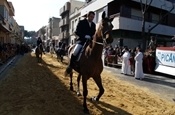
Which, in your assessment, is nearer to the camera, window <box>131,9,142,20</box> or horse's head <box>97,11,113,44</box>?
horse's head <box>97,11,113,44</box>

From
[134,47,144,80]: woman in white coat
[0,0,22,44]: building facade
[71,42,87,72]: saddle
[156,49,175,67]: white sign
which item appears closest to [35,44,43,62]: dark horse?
[0,0,22,44]: building facade

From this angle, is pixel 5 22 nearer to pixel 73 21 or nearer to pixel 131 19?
pixel 73 21

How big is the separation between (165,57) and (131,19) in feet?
55.1

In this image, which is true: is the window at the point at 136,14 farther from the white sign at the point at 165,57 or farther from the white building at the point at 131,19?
the white sign at the point at 165,57

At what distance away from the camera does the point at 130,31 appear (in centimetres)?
3466

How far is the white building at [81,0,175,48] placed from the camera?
32812 mm

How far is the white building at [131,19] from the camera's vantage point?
32812 mm

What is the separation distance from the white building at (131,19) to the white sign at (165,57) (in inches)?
551

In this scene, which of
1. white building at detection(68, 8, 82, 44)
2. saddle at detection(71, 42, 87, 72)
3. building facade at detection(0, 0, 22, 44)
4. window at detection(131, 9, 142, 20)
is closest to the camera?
saddle at detection(71, 42, 87, 72)

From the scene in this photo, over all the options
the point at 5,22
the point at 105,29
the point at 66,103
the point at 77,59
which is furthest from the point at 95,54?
the point at 5,22

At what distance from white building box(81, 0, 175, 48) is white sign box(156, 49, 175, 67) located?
1400 centimetres

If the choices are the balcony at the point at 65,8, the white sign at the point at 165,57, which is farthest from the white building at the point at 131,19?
the balcony at the point at 65,8

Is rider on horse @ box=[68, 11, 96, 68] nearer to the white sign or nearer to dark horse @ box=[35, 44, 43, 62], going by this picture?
the white sign

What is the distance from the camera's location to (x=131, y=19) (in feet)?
110
